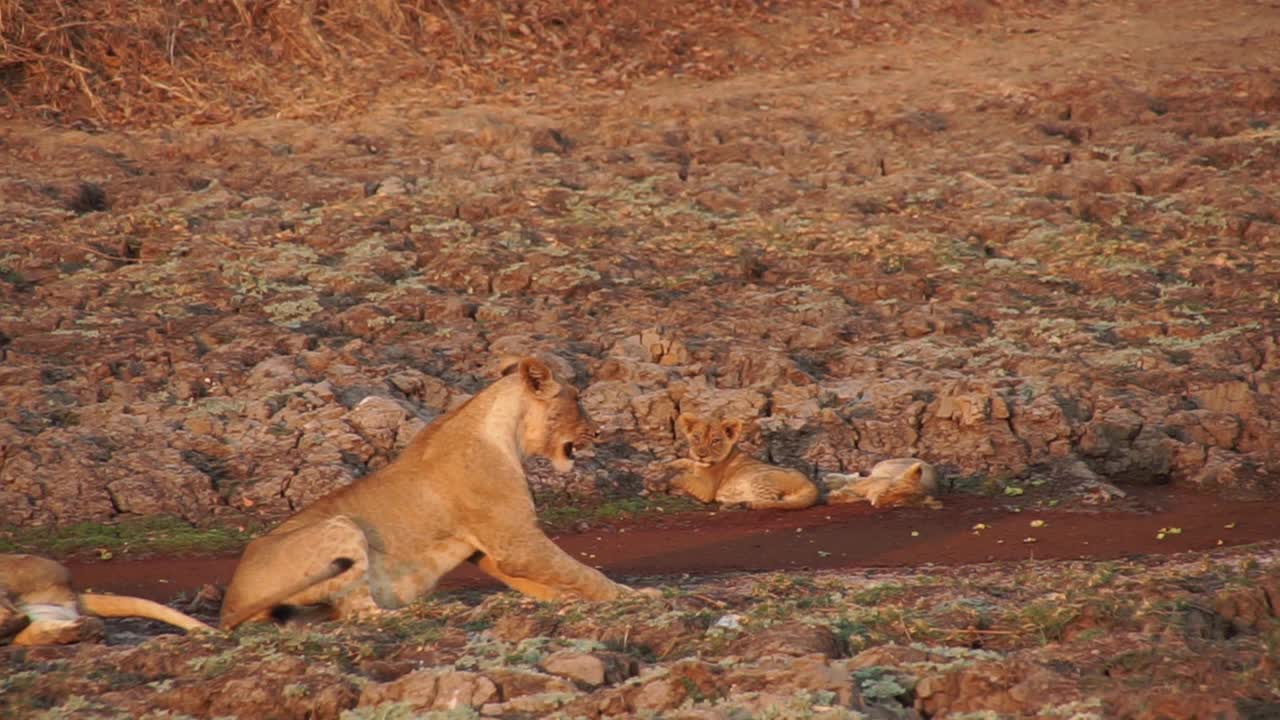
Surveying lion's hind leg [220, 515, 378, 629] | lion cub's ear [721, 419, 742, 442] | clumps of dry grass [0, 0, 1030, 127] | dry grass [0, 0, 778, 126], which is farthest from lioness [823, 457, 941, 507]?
dry grass [0, 0, 778, 126]

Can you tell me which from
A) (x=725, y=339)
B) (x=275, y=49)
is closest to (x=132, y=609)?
(x=725, y=339)

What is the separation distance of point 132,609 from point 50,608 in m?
0.36

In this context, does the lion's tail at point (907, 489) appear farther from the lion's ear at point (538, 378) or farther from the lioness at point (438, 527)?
the lion's ear at point (538, 378)

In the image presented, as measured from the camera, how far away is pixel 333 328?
531 inches

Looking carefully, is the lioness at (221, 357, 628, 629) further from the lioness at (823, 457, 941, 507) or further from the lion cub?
the lioness at (823, 457, 941, 507)

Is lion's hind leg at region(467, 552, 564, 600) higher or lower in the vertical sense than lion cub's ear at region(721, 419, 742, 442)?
higher

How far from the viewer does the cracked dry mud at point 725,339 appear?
695 cm

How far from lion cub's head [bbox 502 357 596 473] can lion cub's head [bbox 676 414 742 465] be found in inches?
115

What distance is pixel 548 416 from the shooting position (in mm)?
8852

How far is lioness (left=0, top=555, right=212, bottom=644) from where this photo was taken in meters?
7.96

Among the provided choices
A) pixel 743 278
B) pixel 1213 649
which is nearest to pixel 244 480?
pixel 743 278

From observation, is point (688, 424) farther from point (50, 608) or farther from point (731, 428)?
point (50, 608)

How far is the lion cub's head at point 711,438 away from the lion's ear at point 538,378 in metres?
3.11

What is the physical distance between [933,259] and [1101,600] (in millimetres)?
7480
